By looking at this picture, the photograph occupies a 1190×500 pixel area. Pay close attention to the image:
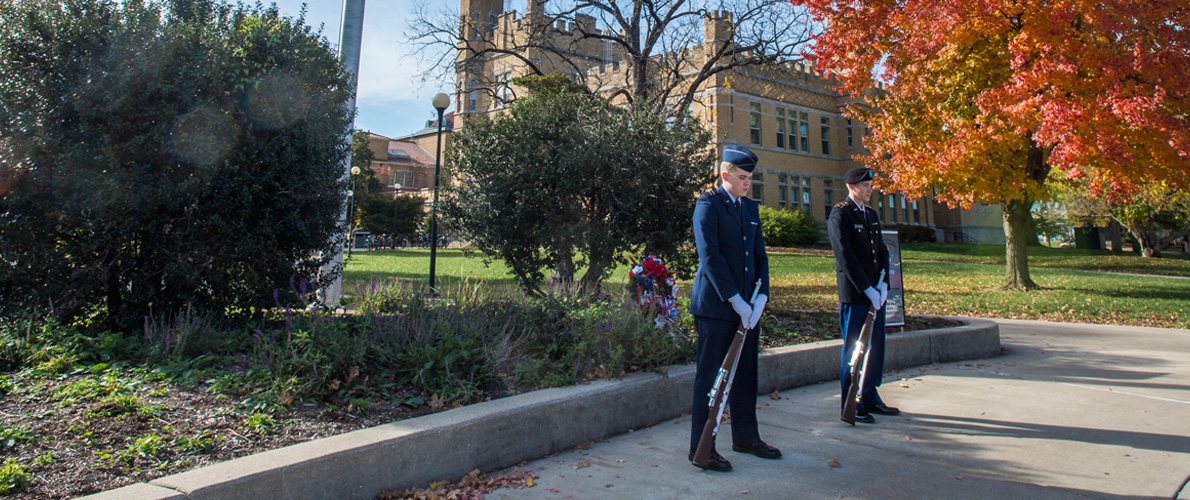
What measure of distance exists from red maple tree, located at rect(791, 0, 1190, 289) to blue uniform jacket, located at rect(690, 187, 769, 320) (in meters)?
10.4

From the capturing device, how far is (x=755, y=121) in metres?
38.1

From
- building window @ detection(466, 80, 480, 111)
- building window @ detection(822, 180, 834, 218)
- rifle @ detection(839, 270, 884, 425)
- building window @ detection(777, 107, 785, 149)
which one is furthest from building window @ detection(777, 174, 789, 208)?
rifle @ detection(839, 270, 884, 425)

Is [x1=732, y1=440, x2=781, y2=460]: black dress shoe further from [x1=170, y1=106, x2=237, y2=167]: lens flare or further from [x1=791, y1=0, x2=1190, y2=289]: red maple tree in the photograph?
[x1=791, y1=0, x2=1190, y2=289]: red maple tree

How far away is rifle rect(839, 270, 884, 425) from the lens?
17.7ft

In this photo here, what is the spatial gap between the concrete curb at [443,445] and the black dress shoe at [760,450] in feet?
3.07

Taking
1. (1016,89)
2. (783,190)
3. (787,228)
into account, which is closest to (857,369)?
(1016,89)

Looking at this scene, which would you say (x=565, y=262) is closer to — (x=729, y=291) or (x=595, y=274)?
(x=595, y=274)

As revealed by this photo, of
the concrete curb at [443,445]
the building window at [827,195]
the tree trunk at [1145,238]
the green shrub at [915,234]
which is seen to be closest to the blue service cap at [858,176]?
the concrete curb at [443,445]

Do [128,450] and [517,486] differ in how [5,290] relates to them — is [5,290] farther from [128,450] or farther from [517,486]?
[517,486]

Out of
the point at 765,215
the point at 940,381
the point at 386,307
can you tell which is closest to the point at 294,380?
the point at 386,307

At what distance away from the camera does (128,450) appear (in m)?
3.52

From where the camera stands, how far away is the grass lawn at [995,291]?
1302cm

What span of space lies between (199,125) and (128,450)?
314 cm

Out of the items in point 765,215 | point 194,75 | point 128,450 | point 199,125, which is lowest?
point 128,450
